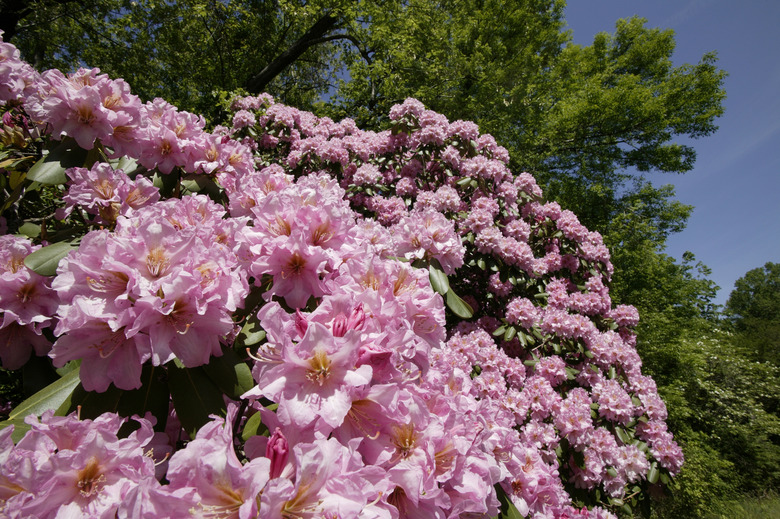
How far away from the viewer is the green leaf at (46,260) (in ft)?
4.00

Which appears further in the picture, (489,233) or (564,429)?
(489,233)

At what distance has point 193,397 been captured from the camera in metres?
0.99

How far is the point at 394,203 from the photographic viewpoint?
4.13 m

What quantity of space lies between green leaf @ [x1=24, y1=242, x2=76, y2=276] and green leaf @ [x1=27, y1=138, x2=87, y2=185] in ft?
1.67

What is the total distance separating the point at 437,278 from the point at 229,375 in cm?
119

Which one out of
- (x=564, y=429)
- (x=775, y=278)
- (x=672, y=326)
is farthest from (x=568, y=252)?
(x=775, y=278)

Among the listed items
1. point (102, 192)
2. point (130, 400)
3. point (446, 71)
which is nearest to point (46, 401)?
point (130, 400)

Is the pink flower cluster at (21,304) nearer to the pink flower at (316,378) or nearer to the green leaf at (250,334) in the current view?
the green leaf at (250,334)

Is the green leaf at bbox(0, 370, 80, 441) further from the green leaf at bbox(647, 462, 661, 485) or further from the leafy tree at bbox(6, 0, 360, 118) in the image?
the leafy tree at bbox(6, 0, 360, 118)

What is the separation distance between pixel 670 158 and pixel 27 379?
48.1ft

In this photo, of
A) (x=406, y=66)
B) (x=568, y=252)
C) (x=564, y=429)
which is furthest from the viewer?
(x=406, y=66)

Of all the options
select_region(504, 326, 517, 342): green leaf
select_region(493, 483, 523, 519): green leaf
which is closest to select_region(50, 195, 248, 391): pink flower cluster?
select_region(493, 483, 523, 519): green leaf

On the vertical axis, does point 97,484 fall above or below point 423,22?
below

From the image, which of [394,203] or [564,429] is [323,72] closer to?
[394,203]
